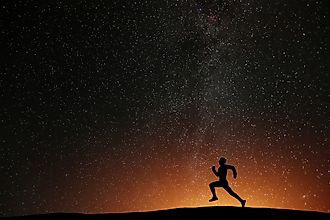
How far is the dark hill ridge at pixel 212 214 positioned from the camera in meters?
12.3

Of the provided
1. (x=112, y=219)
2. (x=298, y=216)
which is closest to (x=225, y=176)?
(x=298, y=216)

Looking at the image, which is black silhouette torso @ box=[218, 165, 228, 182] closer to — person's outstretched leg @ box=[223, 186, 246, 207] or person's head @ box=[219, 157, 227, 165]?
person's head @ box=[219, 157, 227, 165]

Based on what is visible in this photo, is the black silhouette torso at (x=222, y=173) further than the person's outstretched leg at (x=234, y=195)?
Yes

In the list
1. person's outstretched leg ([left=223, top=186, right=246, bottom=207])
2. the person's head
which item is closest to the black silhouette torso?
the person's head

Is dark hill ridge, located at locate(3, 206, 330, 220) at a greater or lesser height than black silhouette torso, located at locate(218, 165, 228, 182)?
lesser

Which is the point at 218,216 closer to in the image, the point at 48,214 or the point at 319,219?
the point at 319,219

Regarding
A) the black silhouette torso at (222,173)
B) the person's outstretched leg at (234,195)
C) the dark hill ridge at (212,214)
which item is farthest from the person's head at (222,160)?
the dark hill ridge at (212,214)

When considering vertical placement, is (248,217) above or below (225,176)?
below

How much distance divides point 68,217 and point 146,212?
8.34 feet

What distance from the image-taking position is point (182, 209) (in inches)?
521

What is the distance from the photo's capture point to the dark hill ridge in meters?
12.3

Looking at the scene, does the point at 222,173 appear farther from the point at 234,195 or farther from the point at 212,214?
the point at 212,214

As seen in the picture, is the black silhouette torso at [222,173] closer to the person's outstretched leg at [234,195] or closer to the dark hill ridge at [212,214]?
the person's outstretched leg at [234,195]

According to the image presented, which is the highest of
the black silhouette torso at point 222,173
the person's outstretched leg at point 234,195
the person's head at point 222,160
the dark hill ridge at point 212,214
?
the person's head at point 222,160
